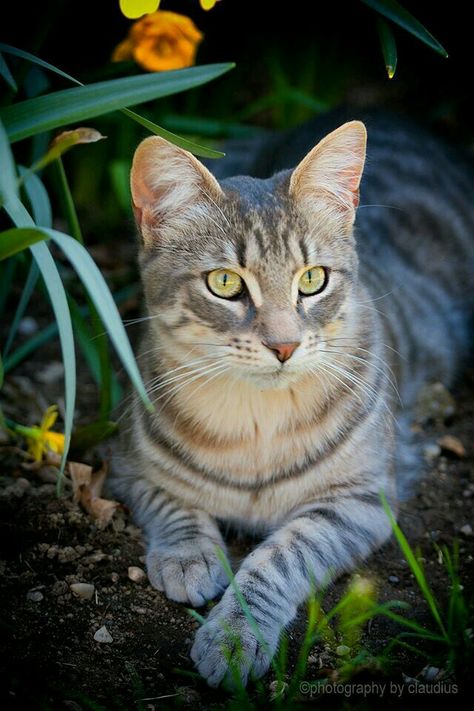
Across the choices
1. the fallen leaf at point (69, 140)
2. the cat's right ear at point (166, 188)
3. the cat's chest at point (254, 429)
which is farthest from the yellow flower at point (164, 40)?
the cat's chest at point (254, 429)

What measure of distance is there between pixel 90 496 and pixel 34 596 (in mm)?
449

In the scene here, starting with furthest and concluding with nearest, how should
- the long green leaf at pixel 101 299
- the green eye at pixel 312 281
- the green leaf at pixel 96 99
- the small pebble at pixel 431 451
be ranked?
the small pebble at pixel 431 451
the green eye at pixel 312 281
the green leaf at pixel 96 99
the long green leaf at pixel 101 299

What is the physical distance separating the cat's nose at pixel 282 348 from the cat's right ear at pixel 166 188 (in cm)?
50

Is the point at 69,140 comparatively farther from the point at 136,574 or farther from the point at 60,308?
the point at 136,574

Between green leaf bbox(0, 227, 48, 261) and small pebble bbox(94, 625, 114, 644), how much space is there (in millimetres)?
997

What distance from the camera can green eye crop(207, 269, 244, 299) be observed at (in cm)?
225

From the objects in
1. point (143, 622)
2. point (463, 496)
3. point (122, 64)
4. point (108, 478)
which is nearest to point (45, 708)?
point (143, 622)

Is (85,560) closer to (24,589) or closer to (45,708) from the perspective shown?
(24,589)

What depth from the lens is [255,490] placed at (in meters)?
2.50

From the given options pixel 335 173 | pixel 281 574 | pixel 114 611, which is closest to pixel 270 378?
pixel 281 574

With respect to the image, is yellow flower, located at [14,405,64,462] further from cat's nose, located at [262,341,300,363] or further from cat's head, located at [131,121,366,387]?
cat's nose, located at [262,341,300,363]

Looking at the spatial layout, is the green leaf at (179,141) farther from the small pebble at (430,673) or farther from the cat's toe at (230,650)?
the small pebble at (430,673)

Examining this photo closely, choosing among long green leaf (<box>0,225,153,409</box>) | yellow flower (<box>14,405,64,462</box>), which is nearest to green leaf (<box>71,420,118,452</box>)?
yellow flower (<box>14,405,64,462</box>)

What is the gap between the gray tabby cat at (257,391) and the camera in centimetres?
220
